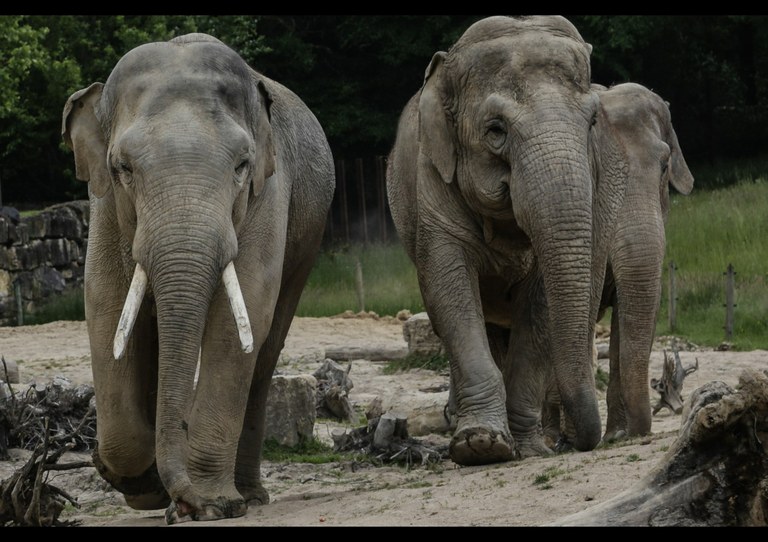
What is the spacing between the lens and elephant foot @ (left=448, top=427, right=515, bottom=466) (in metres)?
8.84

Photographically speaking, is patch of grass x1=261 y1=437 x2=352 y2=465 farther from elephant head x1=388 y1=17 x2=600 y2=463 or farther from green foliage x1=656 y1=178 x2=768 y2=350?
green foliage x1=656 y1=178 x2=768 y2=350

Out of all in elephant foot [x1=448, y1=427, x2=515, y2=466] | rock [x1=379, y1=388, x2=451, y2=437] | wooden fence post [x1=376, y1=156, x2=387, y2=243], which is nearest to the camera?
elephant foot [x1=448, y1=427, x2=515, y2=466]

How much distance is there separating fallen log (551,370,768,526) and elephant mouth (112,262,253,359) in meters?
2.34

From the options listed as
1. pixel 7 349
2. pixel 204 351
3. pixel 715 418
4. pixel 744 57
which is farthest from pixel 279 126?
pixel 744 57

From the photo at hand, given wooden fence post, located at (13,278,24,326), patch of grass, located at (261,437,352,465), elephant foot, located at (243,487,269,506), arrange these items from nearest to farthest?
elephant foot, located at (243,487,269,506), patch of grass, located at (261,437,352,465), wooden fence post, located at (13,278,24,326)

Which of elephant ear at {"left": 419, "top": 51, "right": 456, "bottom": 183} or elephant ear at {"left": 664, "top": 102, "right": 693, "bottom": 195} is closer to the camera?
elephant ear at {"left": 419, "top": 51, "right": 456, "bottom": 183}

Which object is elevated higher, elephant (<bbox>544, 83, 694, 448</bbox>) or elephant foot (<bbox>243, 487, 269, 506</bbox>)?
elephant (<bbox>544, 83, 694, 448</bbox>)

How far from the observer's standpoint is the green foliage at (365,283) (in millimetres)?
21516

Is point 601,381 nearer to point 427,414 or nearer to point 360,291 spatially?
point 427,414

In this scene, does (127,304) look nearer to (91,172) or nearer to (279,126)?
(91,172)

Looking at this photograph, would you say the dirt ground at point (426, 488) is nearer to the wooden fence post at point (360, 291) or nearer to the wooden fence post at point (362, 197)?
the wooden fence post at point (360, 291)

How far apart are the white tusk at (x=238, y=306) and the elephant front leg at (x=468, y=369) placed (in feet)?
6.21

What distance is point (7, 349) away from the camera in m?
17.9

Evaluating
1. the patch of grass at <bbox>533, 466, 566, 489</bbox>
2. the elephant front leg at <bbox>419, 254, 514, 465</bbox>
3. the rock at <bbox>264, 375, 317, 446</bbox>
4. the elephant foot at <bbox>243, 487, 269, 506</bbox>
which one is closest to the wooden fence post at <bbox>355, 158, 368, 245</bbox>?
the rock at <bbox>264, 375, 317, 446</bbox>
